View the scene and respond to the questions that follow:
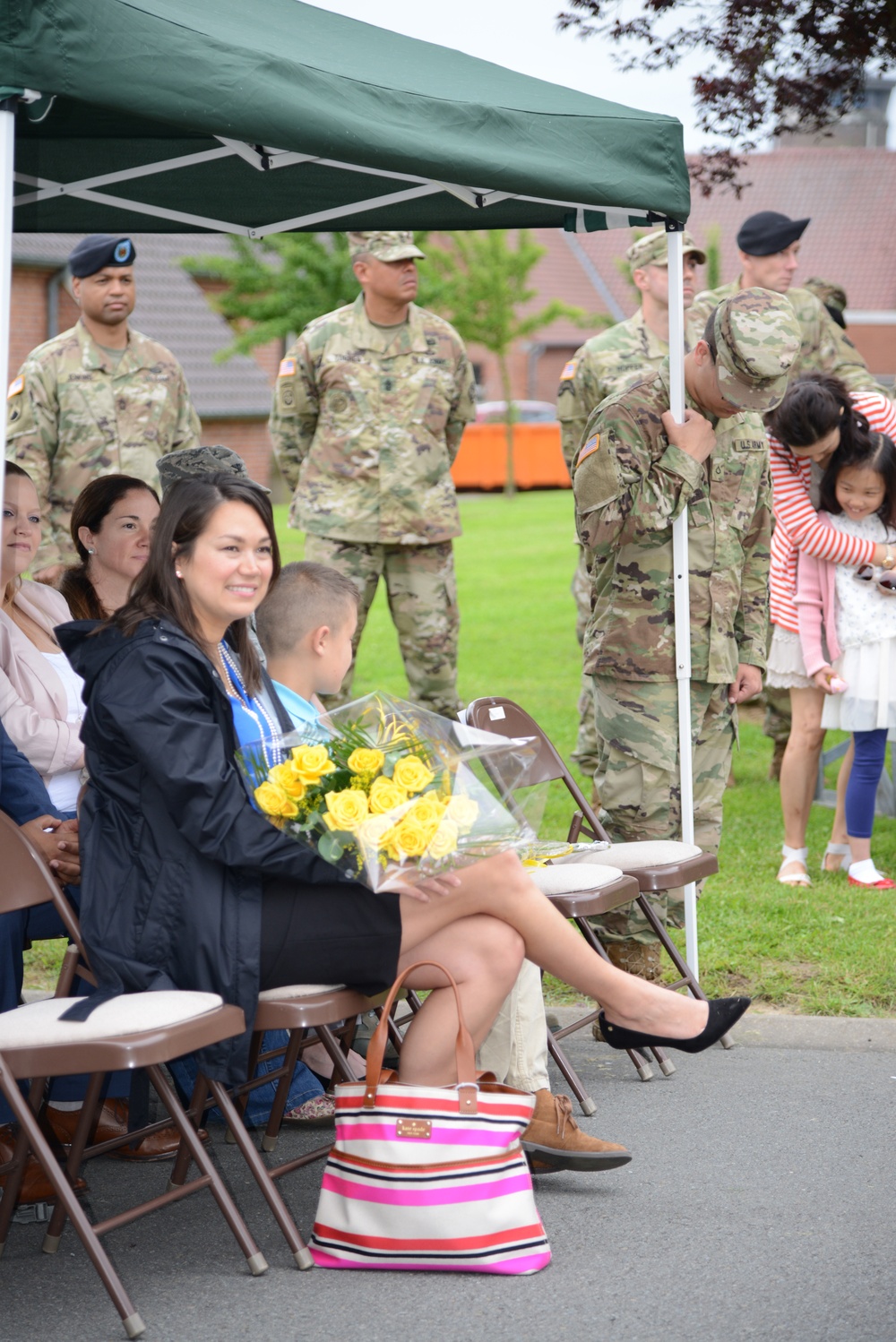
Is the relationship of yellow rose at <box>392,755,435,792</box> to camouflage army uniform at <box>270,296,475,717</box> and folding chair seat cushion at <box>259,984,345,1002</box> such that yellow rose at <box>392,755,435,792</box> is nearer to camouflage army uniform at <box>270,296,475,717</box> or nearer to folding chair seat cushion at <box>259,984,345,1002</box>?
folding chair seat cushion at <box>259,984,345,1002</box>

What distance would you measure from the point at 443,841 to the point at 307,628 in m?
1.03

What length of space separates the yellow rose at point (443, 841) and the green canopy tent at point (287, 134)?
1306mm

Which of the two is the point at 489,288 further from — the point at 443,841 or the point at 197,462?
the point at 443,841

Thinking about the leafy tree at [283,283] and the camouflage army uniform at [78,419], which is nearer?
the camouflage army uniform at [78,419]

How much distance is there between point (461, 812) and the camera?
3.28m

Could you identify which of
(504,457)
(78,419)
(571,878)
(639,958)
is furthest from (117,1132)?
(504,457)

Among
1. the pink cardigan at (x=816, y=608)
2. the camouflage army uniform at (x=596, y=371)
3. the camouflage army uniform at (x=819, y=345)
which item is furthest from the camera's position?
the camouflage army uniform at (x=819, y=345)

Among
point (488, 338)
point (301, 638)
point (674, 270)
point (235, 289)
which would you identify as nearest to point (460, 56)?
point (674, 270)

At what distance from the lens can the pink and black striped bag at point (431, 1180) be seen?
3227 mm

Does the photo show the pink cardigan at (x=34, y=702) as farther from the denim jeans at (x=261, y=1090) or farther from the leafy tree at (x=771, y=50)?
the leafy tree at (x=771, y=50)

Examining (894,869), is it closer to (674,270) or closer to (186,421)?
(674,270)

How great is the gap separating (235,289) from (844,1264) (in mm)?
26761

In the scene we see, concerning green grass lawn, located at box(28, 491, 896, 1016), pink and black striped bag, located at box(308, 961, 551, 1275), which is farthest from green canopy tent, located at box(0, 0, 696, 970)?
pink and black striped bag, located at box(308, 961, 551, 1275)

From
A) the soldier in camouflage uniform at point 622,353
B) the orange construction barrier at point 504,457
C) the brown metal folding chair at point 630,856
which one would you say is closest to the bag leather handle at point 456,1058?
the brown metal folding chair at point 630,856
